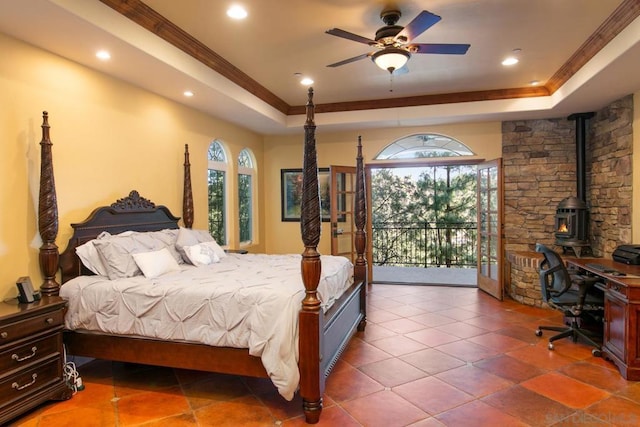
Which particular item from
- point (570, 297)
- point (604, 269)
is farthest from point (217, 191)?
point (604, 269)

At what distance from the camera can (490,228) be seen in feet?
19.8

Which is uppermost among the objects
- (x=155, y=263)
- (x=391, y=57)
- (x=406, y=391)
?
(x=391, y=57)

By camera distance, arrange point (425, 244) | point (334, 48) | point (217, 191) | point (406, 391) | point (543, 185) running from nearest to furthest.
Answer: point (406, 391), point (334, 48), point (217, 191), point (543, 185), point (425, 244)

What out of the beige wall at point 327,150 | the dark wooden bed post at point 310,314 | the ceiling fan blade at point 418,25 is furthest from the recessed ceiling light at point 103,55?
the beige wall at point 327,150

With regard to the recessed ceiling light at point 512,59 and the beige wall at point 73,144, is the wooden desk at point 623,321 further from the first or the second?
the beige wall at point 73,144

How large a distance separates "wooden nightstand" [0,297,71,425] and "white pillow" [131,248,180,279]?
0.64 m

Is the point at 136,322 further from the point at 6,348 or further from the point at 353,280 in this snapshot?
the point at 353,280

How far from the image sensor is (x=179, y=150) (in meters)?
4.80

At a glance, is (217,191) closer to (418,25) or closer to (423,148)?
(423,148)

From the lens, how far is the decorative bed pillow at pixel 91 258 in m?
3.29

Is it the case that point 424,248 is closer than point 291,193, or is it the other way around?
point 291,193

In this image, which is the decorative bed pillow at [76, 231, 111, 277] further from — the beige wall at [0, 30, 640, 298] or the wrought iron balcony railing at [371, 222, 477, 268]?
the wrought iron balcony railing at [371, 222, 477, 268]

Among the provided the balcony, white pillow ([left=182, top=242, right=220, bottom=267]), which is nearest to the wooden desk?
white pillow ([left=182, top=242, right=220, bottom=267])

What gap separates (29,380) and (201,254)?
177 cm
